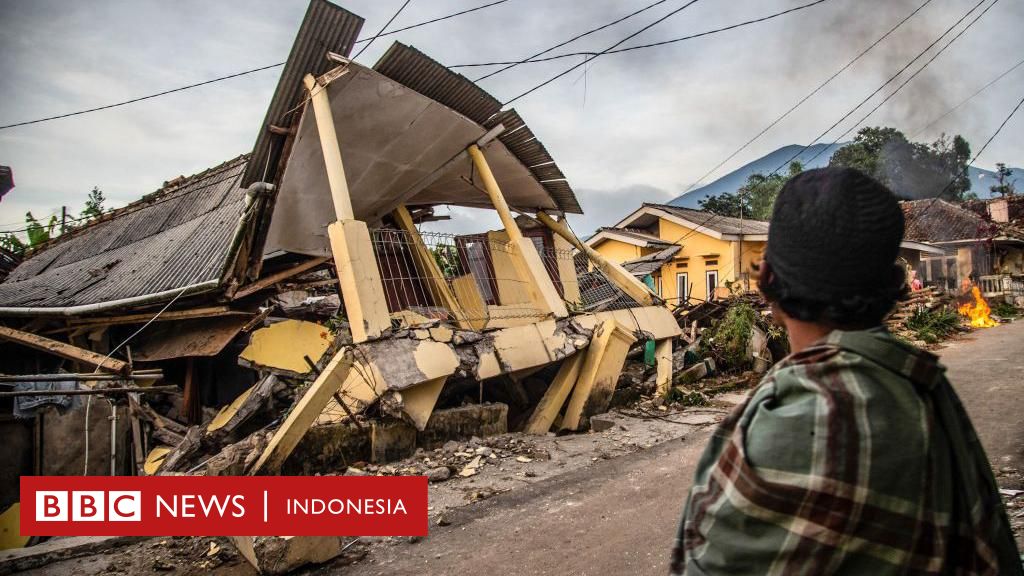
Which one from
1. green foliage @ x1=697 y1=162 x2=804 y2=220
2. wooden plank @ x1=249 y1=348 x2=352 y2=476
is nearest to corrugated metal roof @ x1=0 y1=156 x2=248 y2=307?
wooden plank @ x1=249 y1=348 x2=352 y2=476

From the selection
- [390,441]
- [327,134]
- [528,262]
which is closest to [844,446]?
[390,441]

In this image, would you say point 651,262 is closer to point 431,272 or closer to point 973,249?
point 431,272

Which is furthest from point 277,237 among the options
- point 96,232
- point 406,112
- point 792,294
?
point 96,232

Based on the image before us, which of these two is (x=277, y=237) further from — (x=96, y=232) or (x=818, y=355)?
(x=96, y=232)

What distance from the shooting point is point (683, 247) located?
74.7 feet

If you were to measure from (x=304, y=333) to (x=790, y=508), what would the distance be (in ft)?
30.1

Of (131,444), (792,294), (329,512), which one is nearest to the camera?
(792,294)

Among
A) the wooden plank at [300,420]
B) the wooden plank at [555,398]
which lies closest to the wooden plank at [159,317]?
the wooden plank at [300,420]

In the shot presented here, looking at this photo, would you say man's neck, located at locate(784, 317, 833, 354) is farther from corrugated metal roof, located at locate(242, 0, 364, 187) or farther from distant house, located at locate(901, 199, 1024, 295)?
distant house, located at locate(901, 199, 1024, 295)

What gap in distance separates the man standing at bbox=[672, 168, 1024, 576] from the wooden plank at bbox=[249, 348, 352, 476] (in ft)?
15.2

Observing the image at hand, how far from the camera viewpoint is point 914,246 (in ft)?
70.7

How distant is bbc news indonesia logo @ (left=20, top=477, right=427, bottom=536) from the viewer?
402 centimetres

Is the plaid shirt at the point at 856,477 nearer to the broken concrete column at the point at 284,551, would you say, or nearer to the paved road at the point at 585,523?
the paved road at the point at 585,523

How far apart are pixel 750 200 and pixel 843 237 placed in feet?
116
